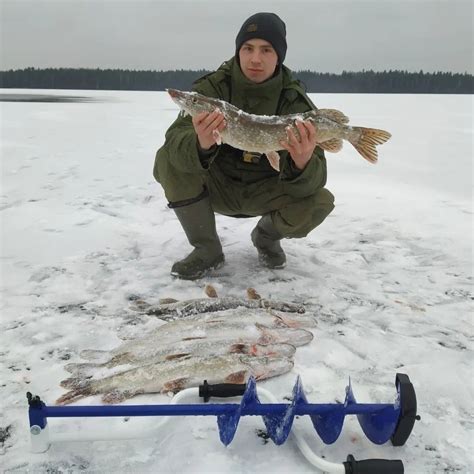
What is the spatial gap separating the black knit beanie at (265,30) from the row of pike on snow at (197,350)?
1939mm

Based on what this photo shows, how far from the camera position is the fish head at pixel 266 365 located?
8.85 ft

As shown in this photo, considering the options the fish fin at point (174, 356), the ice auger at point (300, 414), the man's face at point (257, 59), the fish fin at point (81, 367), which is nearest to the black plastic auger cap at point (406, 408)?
the ice auger at point (300, 414)

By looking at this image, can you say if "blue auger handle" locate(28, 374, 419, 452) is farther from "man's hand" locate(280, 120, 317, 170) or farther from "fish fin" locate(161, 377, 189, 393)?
"man's hand" locate(280, 120, 317, 170)

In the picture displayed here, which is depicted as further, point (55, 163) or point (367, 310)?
point (55, 163)

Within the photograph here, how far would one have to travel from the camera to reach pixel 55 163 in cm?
878

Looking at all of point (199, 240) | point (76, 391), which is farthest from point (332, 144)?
point (76, 391)

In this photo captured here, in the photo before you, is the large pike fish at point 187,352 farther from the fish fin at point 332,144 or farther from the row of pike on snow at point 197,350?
the fish fin at point 332,144

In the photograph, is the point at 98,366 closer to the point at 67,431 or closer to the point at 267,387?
the point at 67,431

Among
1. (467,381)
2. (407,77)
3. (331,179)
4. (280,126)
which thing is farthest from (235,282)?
(407,77)

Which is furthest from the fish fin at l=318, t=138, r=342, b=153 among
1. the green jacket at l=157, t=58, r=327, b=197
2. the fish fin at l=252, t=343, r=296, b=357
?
the fish fin at l=252, t=343, r=296, b=357

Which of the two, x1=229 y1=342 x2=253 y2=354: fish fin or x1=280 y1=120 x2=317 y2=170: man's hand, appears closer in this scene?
x1=229 y1=342 x2=253 y2=354: fish fin

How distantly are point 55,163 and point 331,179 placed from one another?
4.84 metres

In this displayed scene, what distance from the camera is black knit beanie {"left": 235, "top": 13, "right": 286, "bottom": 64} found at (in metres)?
3.67

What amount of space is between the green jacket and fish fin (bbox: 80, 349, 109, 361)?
1480 mm
